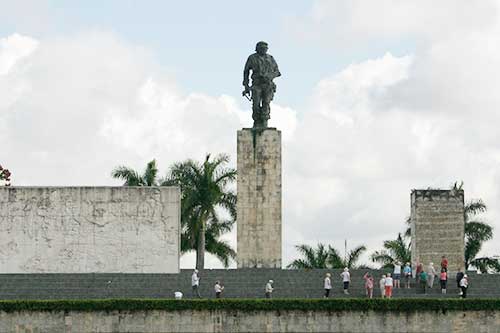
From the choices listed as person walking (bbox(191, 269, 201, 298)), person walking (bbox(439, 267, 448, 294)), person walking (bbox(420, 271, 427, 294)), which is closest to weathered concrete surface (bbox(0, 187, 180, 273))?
person walking (bbox(191, 269, 201, 298))

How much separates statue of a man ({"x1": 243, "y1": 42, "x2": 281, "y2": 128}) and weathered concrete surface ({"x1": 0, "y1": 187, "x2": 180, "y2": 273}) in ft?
9.63

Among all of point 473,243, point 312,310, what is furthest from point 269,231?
point 473,243

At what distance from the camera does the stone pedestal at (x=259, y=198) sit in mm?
31234

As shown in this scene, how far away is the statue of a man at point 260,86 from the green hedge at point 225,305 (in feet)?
20.1

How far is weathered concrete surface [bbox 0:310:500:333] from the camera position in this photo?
2689 cm

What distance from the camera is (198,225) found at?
3694 centimetres

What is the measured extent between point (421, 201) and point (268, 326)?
20.4 ft

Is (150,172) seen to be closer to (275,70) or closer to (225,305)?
(275,70)

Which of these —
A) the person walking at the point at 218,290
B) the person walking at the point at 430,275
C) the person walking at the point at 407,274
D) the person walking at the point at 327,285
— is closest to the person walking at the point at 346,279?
the person walking at the point at 327,285

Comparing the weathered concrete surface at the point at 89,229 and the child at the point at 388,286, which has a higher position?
the weathered concrete surface at the point at 89,229

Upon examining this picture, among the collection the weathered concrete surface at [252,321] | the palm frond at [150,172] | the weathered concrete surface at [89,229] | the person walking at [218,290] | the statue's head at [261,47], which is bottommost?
the weathered concrete surface at [252,321]

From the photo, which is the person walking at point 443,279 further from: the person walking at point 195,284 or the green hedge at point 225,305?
the person walking at point 195,284

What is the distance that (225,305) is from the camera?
88.1ft

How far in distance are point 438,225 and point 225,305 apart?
6831mm
